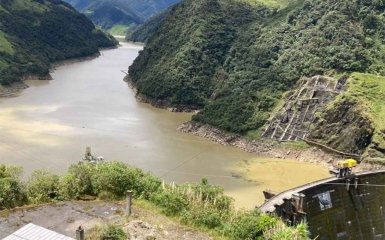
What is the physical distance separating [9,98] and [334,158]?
2010 inches

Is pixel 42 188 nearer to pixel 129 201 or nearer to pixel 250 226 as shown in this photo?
pixel 129 201

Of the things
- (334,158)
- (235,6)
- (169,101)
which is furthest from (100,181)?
(235,6)

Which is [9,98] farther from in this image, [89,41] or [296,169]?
[89,41]

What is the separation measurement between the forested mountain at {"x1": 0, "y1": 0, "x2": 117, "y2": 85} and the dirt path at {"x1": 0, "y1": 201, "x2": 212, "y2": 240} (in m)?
64.5

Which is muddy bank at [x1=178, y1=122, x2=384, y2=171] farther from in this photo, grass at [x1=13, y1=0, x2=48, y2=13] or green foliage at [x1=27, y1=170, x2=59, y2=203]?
grass at [x1=13, y1=0, x2=48, y2=13]

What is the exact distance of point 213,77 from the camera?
266ft

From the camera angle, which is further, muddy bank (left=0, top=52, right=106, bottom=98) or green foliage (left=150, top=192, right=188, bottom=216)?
muddy bank (left=0, top=52, right=106, bottom=98)

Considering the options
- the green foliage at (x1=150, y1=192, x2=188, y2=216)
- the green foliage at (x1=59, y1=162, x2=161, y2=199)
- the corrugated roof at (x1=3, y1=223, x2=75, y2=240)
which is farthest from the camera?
the green foliage at (x1=59, y1=162, x2=161, y2=199)

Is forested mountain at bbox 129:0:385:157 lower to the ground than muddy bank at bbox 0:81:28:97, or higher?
higher

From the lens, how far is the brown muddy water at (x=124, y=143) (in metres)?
48.7

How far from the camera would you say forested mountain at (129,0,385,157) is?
5838cm

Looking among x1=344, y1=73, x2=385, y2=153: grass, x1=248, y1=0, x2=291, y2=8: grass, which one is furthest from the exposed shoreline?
x1=344, y1=73, x2=385, y2=153: grass

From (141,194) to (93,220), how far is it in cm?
383

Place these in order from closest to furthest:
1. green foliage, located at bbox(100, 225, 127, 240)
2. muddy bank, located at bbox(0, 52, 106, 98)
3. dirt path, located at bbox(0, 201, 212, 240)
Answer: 1. green foliage, located at bbox(100, 225, 127, 240)
2. dirt path, located at bbox(0, 201, 212, 240)
3. muddy bank, located at bbox(0, 52, 106, 98)
